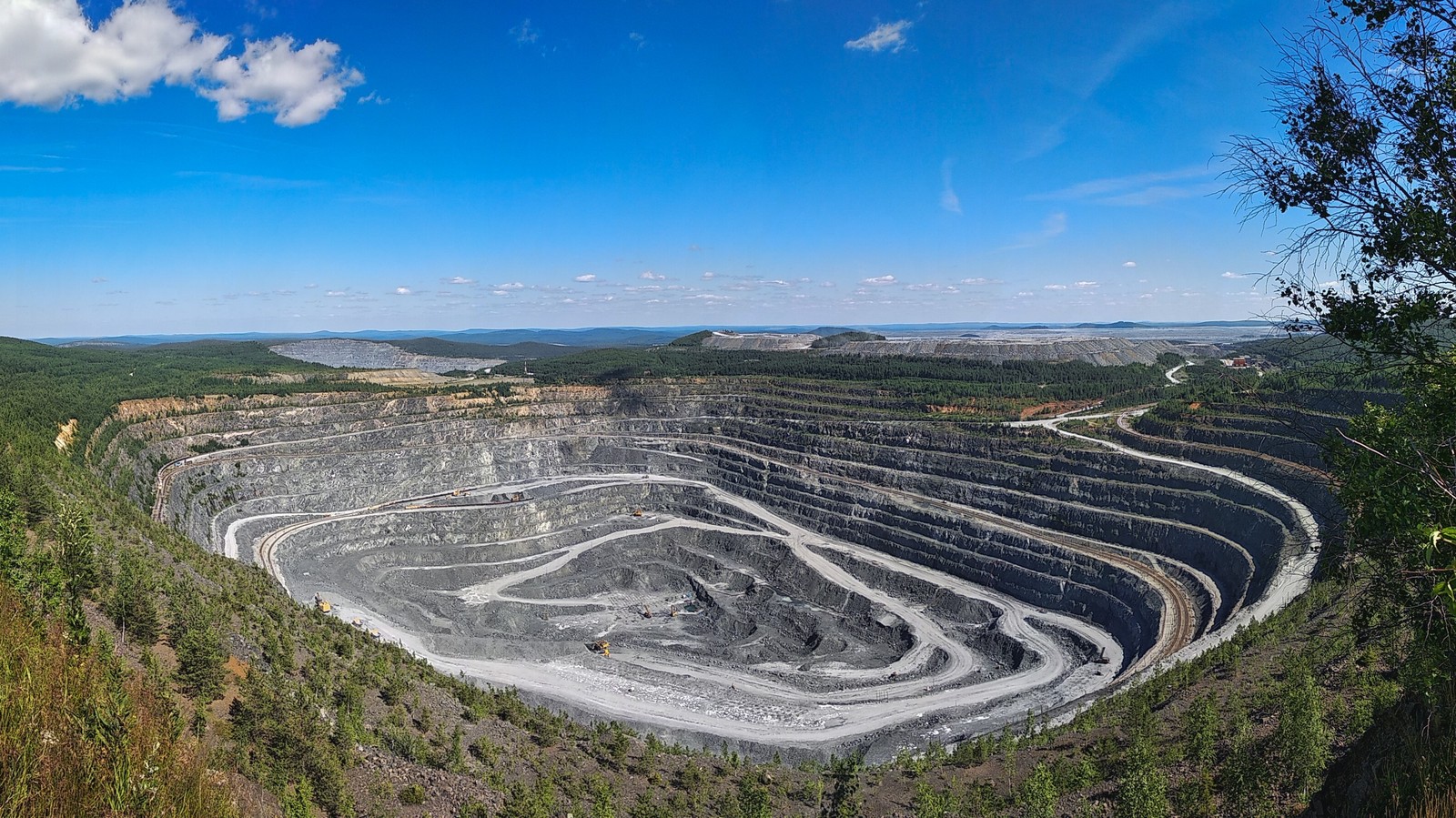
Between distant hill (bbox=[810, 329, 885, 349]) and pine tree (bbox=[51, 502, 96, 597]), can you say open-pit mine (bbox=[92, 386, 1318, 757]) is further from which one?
distant hill (bbox=[810, 329, 885, 349])

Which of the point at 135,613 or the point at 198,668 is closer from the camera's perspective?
the point at 198,668

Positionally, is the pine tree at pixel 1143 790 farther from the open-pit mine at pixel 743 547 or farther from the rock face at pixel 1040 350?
the rock face at pixel 1040 350

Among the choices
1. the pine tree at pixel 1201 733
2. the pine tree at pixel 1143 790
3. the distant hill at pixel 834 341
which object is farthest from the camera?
the distant hill at pixel 834 341

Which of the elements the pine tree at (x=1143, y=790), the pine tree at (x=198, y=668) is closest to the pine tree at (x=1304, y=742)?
the pine tree at (x=1143, y=790)

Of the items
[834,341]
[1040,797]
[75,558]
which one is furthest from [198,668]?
[834,341]

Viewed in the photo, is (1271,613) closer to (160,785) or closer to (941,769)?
(941,769)

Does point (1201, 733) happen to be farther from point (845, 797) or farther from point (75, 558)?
point (75, 558)

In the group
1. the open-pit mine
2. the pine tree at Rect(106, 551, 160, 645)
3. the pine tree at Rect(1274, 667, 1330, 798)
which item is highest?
the pine tree at Rect(106, 551, 160, 645)

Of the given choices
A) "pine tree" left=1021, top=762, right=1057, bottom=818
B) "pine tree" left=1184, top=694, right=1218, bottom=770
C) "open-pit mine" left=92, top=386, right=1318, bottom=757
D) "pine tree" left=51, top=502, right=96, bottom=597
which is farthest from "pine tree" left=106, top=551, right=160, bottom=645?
"pine tree" left=1184, top=694, right=1218, bottom=770
